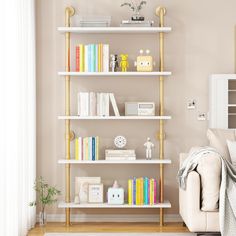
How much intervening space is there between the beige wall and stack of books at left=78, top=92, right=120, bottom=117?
252 millimetres

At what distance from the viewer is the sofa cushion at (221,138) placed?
5.00m

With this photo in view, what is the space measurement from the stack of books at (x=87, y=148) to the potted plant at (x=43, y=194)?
43cm

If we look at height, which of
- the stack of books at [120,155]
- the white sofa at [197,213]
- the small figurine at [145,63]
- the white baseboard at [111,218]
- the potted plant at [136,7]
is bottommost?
the white baseboard at [111,218]

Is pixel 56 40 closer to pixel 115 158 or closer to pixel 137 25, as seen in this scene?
pixel 137 25

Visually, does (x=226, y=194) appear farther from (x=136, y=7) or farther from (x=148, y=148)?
(x=136, y=7)

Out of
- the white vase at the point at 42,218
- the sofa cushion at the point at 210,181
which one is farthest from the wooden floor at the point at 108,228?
the sofa cushion at the point at 210,181

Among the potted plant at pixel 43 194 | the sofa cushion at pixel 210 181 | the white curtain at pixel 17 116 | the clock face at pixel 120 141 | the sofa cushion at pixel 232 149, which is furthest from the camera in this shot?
the clock face at pixel 120 141

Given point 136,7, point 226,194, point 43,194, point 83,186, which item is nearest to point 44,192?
point 43,194

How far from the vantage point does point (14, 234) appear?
452 cm

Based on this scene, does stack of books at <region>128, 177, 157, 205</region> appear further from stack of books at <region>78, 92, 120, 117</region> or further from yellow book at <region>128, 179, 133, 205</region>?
stack of books at <region>78, 92, 120, 117</region>

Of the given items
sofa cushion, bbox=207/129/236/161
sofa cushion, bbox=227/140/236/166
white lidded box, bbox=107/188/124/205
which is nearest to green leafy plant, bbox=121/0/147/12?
sofa cushion, bbox=207/129/236/161

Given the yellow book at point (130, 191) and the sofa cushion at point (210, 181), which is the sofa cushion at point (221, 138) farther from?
the yellow book at point (130, 191)

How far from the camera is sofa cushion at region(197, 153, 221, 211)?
4.45m

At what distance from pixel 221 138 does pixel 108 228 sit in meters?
1.41
